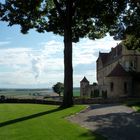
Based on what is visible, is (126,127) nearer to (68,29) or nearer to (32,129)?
(32,129)

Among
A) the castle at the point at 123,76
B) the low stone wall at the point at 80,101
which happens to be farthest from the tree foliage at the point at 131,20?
the castle at the point at 123,76

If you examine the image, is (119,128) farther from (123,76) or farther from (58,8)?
(123,76)

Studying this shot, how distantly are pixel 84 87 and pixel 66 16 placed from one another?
2719 inches

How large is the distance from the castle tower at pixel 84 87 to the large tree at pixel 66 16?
61190mm

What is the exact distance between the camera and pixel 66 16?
4084cm

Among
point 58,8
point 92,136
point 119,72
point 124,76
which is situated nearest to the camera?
point 92,136

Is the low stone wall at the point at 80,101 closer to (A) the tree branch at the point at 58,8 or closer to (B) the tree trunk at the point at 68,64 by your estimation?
(B) the tree trunk at the point at 68,64

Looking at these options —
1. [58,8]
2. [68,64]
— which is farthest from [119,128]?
[58,8]

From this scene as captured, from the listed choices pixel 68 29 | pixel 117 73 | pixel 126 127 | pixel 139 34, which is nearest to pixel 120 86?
pixel 117 73

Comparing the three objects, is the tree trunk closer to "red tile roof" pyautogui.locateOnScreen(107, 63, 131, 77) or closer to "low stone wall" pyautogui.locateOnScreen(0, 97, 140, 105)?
"low stone wall" pyautogui.locateOnScreen(0, 97, 140, 105)

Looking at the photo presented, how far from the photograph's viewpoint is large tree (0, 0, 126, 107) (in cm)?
3856

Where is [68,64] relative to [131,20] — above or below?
below

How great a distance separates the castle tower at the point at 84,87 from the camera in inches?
4155

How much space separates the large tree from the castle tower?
201 ft
